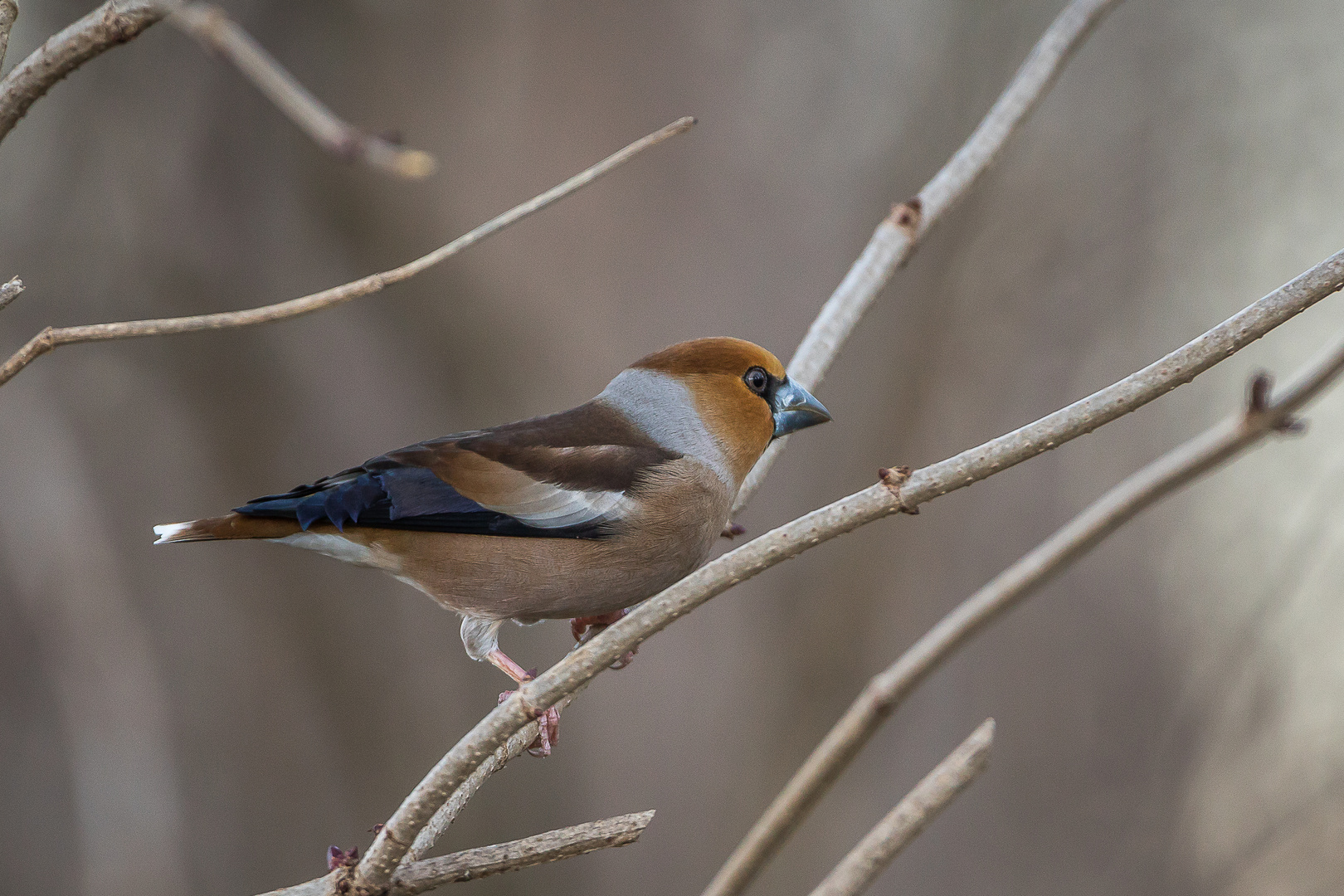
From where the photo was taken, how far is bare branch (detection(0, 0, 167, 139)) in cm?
145

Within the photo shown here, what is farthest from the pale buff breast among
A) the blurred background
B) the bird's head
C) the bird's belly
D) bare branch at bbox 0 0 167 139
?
the blurred background

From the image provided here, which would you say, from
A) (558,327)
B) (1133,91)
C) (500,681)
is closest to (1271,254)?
(1133,91)

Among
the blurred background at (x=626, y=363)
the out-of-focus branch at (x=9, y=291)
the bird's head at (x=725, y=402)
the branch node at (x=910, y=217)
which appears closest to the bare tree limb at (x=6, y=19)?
the out-of-focus branch at (x=9, y=291)

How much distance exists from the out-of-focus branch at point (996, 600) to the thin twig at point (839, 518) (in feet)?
1.02

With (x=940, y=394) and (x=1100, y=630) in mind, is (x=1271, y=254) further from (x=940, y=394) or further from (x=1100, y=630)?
(x=1100, y=630)

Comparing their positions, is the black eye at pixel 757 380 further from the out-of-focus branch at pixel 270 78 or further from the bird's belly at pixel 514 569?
the out-of-focus branch at pixel 270 78

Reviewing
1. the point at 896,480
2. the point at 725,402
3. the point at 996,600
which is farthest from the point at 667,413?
the point at 996,600

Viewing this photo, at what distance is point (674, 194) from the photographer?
5.07m

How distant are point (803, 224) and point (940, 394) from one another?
103 cm

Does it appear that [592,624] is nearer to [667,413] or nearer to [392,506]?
[667,413]

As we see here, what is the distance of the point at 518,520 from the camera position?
96.0 inches

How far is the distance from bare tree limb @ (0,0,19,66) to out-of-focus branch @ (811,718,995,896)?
4.62 feet

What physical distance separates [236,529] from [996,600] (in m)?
1.71

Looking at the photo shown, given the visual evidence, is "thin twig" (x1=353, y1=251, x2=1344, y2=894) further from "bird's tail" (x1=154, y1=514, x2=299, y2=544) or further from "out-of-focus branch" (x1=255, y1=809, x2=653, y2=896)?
"bird's tail" (x1=154, y1=514, x2=299, y2=544)
